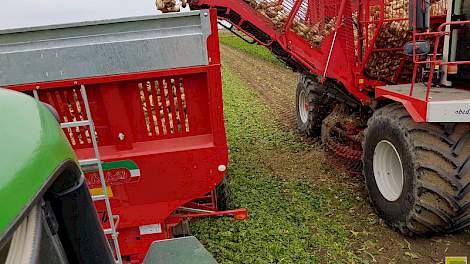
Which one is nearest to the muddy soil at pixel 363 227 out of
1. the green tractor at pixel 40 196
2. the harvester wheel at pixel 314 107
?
the harvester wheel at pixel 314 107

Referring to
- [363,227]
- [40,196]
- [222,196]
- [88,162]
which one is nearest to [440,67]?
[363,227]

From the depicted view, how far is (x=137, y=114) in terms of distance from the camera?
3.08 metres

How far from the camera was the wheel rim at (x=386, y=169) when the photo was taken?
3.94 meters

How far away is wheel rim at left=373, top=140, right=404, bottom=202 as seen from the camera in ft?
12.9

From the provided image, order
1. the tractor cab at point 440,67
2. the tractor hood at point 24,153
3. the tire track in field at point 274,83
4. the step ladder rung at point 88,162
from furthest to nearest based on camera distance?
the tire track in field at point 274,83 < the tractor cab at point 440,67 < the step ladder rung at point 88,162 < the tractor hood at point 24,153

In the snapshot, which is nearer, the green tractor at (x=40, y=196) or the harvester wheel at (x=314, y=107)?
the green tractor at (x=40, y=196)

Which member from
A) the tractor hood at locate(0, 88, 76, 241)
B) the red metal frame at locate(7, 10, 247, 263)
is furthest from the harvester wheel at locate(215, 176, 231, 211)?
the tractor hood at locate(0, 88, 76, 241)

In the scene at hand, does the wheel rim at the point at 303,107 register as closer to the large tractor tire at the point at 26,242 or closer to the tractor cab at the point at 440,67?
the tractor cab at the point at 440,67

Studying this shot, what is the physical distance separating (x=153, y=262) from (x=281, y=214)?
8.32ft

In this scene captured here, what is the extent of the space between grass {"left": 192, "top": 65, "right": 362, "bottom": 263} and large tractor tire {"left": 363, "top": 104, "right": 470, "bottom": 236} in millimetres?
587

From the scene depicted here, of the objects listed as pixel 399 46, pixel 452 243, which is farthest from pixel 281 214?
pixel 399 46

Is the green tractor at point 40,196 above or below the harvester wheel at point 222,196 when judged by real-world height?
above

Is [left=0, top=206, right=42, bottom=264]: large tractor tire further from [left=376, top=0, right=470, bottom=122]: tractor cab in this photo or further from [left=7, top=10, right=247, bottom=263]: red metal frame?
[left=376, top=0, right=470, bottom=122]: tractor cab

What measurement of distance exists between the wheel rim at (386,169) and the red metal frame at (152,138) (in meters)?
1.69
